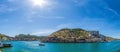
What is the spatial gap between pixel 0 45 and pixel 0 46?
3.07 ft

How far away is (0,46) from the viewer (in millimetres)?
107000

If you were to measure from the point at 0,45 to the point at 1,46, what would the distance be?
689mm

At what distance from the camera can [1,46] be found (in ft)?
354

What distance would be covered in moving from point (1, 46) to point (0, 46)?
1.03 m

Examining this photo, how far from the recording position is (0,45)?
108 meters
